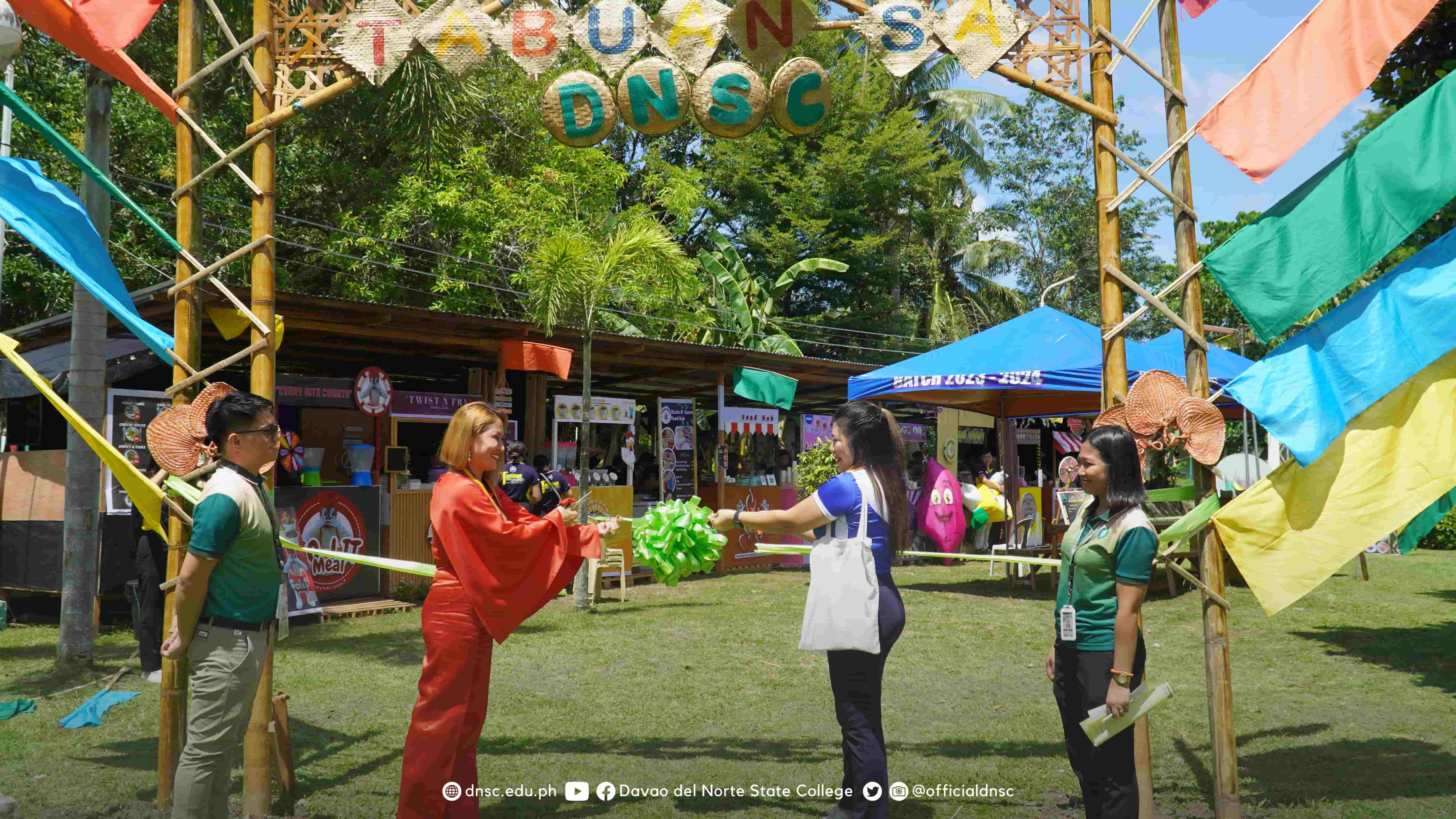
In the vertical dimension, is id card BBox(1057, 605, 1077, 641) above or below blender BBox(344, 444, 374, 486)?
below

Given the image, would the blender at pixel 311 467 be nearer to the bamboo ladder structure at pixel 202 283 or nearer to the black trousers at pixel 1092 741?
the bamboo ladder structure at pixel 202 283

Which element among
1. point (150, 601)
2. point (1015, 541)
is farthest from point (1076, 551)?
point (1015, 541)

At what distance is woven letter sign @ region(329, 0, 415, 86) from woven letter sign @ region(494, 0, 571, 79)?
0.44 meters

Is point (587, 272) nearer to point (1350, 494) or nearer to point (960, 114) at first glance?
point (1350, 494)

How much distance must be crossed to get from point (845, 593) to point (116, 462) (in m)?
2.97

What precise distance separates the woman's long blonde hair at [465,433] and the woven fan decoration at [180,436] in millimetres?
1079

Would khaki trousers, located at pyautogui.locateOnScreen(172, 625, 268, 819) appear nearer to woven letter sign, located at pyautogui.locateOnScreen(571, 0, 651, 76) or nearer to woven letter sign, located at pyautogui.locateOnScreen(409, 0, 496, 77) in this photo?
woven letter sign, located at pyautogui.locateOnScreen(409, 0, 496, 77)

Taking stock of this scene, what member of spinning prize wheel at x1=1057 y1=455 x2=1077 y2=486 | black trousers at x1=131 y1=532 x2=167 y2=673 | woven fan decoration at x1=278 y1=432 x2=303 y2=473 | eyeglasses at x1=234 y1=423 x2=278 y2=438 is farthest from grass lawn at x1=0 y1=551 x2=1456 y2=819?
spinning prize wheel at x1=1057 y1=455 x2=1077 y2=486

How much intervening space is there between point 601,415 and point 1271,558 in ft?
33.4

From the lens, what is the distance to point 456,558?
3.81 meters

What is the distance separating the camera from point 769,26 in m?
4.41

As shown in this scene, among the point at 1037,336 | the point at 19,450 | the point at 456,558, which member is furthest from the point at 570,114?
the point at 19,450

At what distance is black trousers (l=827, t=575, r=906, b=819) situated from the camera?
380cm

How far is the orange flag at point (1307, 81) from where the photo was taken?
12.6 ft
